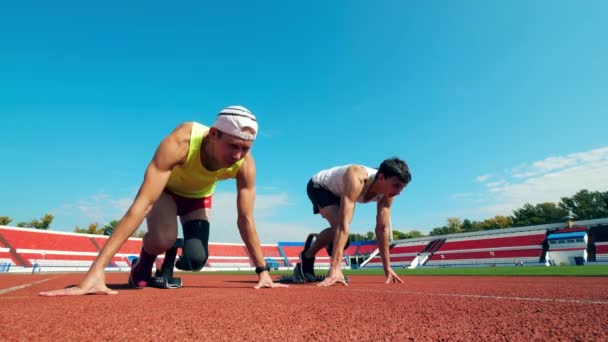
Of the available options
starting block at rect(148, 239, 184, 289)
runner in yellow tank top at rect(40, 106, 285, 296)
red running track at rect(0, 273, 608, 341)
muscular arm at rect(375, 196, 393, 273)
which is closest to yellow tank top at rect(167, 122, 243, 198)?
runner in yellow tank top at rect(40, 106, 285, 296)

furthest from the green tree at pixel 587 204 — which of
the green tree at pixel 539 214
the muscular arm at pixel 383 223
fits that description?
the muscular arm at pixel 383 223

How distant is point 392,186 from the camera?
4.86 meters

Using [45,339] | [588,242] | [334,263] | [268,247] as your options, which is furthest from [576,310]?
[268,247]

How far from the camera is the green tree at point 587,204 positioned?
52.7 metres

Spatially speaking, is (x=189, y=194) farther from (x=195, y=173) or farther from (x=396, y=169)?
(x=396, y=169)

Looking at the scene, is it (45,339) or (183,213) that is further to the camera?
(183,213)

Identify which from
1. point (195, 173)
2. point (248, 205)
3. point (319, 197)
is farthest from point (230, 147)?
point (319, 197)

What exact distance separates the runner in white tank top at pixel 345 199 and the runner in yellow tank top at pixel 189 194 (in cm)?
130

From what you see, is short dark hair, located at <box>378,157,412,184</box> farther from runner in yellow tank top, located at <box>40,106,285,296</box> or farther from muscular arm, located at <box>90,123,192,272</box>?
muscular arm, located at <box>90,123,192,272</box>

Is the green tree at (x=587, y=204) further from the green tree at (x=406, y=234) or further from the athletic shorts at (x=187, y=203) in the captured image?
the athletic shorts at (x=187, y=203)

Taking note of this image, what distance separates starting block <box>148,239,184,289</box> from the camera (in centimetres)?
386

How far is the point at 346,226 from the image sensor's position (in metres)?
4.64

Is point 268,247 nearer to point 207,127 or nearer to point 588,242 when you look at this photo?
point 588,242

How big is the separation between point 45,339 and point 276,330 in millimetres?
851
